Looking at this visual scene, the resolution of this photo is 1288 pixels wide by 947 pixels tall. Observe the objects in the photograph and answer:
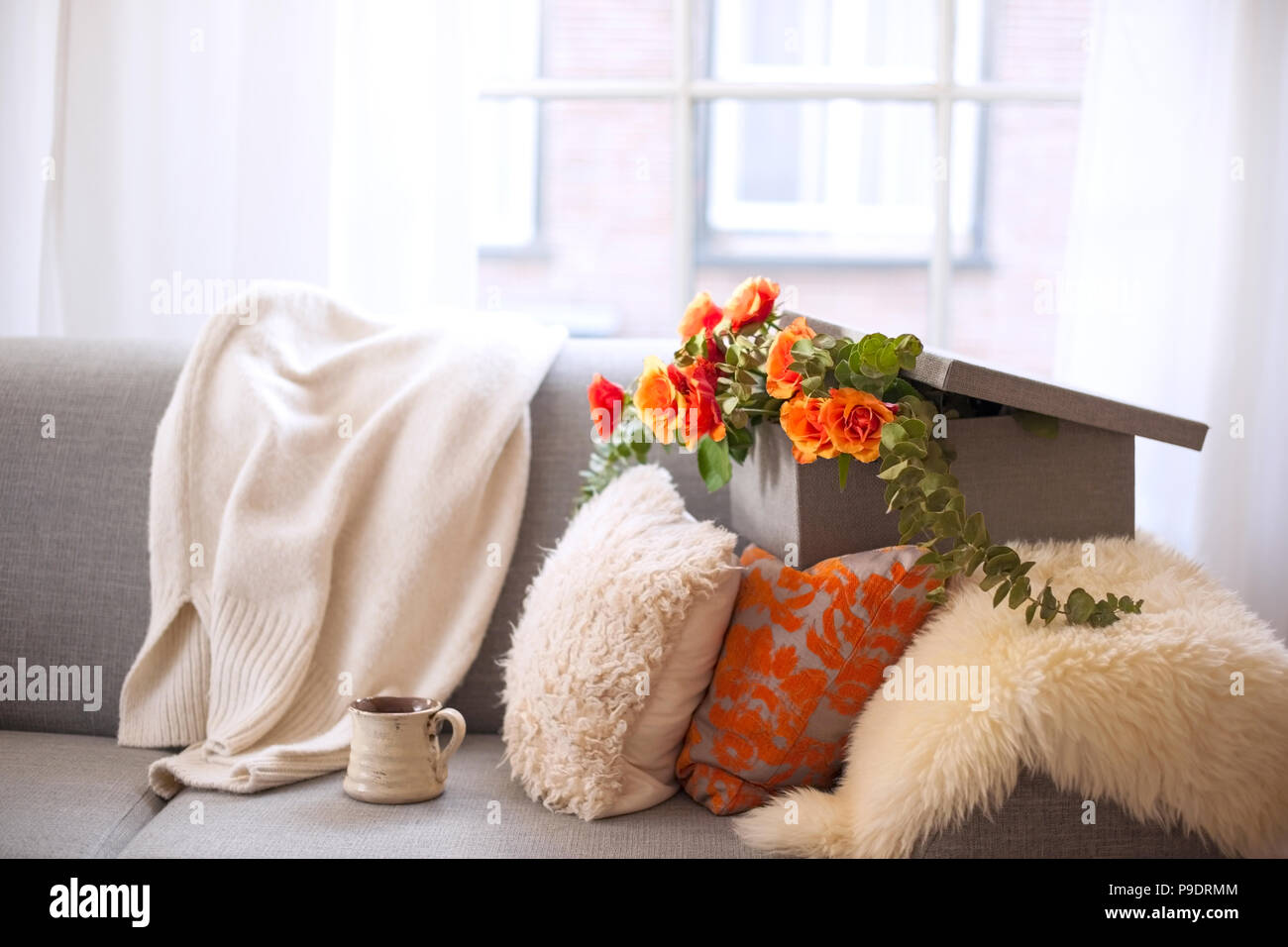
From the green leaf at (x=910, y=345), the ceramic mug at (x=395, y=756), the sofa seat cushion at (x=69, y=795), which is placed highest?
the green leaf at (x=910, y=345)

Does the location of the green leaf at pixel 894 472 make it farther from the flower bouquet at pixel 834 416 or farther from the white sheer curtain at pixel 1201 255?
the white sheer curtain at pixel 1201 255

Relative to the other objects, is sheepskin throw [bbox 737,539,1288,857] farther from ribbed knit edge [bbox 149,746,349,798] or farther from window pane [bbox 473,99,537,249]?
window pane [bbox 473,99,537,249]

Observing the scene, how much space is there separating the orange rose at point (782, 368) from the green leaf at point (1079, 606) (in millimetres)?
362

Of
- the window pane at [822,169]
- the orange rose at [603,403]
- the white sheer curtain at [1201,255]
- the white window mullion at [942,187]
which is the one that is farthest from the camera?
the window pane at [822,169]

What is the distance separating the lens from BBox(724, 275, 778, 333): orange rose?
1.42 metres

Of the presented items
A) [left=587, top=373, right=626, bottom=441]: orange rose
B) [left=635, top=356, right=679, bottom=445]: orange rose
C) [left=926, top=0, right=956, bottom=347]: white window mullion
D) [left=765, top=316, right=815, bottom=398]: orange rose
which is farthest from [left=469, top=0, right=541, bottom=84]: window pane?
[left=765, top=316, right=815, bottom=398]: orange rose

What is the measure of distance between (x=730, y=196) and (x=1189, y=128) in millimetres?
984

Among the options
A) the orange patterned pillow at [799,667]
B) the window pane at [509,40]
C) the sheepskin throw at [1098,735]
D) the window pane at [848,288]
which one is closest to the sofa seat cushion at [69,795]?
the orange patterned pillow at [799,667]

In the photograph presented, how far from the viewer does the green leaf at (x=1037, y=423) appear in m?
1.37

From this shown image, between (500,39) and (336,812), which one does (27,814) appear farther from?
(500,39)

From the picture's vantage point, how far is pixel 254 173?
211 centimetres

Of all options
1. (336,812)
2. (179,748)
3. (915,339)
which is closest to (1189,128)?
(915,339)
